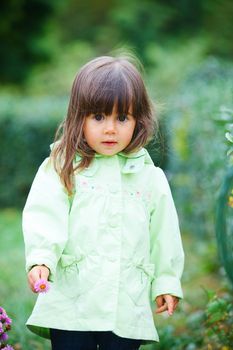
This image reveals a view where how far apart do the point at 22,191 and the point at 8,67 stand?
9841 millimetres

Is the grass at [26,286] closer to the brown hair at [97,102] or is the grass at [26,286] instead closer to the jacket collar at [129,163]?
the jacket collar at [129,163]

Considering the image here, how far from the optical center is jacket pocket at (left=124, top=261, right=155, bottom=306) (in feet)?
8.75

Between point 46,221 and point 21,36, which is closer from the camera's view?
point 46,221

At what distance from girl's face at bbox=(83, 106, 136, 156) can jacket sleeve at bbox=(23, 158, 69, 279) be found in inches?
7.9

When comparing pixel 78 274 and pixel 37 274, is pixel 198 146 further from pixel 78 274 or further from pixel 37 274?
pixel 37 274

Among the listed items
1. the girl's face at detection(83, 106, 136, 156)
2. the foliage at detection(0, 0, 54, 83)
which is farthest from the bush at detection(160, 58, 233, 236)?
the foliage at detection(0, 0, 54, 83)

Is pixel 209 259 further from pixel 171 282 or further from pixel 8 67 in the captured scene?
pixel 8 67

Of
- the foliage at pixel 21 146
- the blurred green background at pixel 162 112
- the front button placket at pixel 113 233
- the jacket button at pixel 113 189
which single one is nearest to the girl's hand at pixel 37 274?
the front button placket at pixel 113 233

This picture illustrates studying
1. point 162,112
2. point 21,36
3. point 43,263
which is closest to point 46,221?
point 43,263

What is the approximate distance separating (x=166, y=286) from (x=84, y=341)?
38cm

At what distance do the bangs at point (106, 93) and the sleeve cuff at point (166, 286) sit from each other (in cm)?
68

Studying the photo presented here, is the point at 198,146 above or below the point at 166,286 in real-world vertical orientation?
above

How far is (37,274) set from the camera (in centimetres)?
250

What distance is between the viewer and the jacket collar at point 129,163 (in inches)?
108
